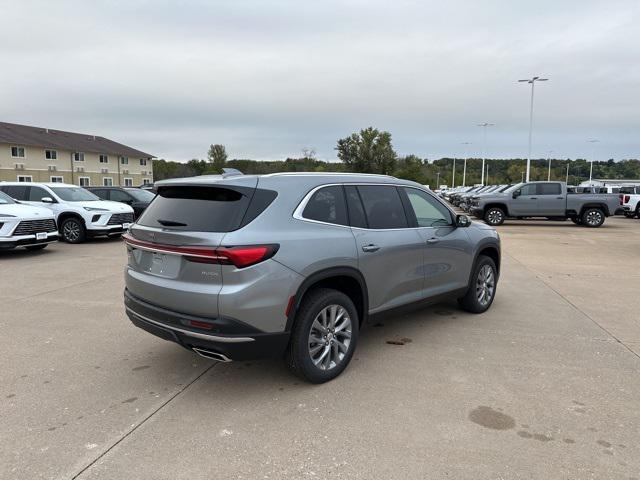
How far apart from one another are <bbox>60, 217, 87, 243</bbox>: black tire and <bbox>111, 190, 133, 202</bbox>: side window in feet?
13.2

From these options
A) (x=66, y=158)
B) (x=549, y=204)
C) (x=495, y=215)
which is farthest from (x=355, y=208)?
(x=66, y=158)

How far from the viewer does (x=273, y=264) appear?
3.34 metres

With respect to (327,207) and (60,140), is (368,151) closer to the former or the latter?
(60,140)

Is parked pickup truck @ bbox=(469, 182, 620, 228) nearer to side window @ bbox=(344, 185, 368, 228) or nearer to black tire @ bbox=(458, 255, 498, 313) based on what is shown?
black tire @ bbox=(458, 255, 498, 313)

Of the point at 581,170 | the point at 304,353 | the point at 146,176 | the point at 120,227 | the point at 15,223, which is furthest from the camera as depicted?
the point at 581,170

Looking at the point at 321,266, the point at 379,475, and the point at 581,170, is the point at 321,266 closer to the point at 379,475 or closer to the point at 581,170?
the point at 379,475

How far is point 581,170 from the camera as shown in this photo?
11275 cm

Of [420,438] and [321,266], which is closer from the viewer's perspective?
[420,438]

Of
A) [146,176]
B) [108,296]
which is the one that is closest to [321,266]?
[108,296]

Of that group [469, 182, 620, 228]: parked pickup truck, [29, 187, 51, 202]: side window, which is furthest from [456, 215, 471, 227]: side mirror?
[469, 182, 620, 228]: parked pickup truck

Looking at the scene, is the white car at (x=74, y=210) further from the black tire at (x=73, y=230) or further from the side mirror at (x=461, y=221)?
the side mirror at (x=461, y=221)

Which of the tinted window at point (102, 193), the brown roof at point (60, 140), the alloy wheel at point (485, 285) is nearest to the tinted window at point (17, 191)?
the tinted window at point (102, 193)

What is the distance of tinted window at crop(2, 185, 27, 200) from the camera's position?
1348cm

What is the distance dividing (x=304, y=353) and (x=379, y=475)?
1152 mm
